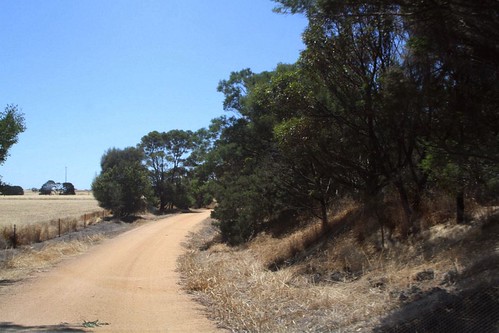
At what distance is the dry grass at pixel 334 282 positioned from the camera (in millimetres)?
8531

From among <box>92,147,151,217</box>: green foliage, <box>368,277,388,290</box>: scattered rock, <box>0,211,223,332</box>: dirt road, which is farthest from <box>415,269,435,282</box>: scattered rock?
<box>92,147,151,217</box>: green foliage

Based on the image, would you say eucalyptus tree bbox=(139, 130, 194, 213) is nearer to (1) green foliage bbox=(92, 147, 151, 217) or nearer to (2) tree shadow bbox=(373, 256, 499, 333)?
(1) green foliage bbox=(92, 147, 151, 217)

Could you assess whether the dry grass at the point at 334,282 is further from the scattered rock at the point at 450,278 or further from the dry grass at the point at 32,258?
the dry grass at the point at 32,258

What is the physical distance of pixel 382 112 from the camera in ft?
38.7

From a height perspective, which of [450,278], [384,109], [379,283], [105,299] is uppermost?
[384,109]

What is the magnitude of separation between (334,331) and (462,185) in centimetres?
467

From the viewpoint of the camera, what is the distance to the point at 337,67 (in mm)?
13914

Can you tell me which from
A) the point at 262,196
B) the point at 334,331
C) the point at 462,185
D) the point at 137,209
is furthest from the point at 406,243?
the point at 137,209

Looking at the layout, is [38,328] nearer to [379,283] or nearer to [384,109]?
[379,283]

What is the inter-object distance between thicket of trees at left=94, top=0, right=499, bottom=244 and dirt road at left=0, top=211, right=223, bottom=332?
547 cm

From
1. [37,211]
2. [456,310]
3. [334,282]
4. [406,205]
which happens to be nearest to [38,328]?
[334,282]

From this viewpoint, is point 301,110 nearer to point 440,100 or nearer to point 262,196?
point 440,100

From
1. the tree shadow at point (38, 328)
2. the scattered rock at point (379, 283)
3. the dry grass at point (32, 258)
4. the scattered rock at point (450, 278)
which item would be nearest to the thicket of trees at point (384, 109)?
the scattered rock at point (450, 278)

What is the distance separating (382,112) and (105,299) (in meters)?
8.03
